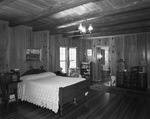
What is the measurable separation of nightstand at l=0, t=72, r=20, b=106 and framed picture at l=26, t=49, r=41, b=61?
1.11 meters

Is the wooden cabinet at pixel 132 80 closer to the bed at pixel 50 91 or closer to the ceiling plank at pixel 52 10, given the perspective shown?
the bed at pixel 50 91

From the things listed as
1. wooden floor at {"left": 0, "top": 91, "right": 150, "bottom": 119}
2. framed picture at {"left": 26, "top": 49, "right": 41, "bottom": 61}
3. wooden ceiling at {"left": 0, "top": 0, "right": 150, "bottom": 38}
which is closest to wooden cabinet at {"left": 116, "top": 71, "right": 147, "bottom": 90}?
wooden floor at {"left": 0, "top": 91, "right": 150, "bottom": 119}

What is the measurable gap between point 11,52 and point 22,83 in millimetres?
1269

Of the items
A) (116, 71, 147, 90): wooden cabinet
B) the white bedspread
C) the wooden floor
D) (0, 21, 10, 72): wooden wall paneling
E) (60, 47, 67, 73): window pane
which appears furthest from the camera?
(60, 47, 67, 73): window pane

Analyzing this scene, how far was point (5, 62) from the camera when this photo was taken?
156 inches

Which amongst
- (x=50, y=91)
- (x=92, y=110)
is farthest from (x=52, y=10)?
(x=92, y=110)

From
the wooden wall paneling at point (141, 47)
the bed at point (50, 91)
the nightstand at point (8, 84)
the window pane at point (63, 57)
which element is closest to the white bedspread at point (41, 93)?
the bed at point (50, 91)

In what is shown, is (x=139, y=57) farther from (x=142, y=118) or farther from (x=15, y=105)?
(x=15, y=105)

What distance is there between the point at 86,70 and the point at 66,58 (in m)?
1.61

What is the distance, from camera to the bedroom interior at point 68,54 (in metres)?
2.85

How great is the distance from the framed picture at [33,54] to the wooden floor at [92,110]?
1.83 m

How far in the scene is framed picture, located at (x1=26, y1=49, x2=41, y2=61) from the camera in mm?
4621

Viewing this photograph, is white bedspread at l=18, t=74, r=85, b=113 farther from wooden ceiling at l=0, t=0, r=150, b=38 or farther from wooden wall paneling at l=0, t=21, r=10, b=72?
wooden ceiling at l=0, t=0, r=150, b=38

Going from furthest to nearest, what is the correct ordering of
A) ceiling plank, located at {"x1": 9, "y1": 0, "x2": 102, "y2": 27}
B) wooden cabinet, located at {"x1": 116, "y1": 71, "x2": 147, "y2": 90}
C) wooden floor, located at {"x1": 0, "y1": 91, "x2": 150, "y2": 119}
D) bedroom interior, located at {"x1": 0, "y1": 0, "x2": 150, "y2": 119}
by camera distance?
wooden cabinet, located at {"x1": 116, "y1": 71, "x2": 147, "y2": 90}
wooden floor, located at {"x1": 0, "y1": 91, "x2": 150, "y2": 119}
bedroom interior, located at {"x1": 0, "y1": 0, "x2": 150, "y2": 119}
ceiling plank, located at {"x1": 9, "y1": 0, "x2": 102, "y2": 27}
